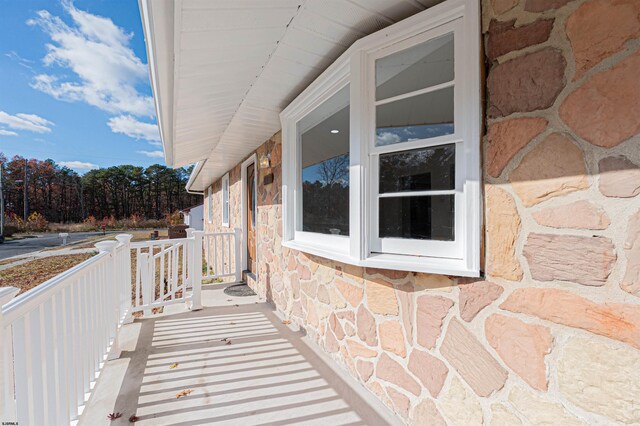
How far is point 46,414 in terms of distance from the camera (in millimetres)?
1358

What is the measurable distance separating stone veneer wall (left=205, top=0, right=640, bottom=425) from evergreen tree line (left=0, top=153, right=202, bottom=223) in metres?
39.1

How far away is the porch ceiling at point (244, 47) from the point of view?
1710 millimetres

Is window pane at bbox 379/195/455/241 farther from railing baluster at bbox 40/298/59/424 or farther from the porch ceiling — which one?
railing baluster at bbox 40/298/59/424

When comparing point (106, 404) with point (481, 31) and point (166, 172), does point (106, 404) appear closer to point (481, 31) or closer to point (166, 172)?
point (481, 31)

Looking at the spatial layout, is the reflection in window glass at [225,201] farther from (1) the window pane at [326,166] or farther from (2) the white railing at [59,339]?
(1) the window pane at [326,166]

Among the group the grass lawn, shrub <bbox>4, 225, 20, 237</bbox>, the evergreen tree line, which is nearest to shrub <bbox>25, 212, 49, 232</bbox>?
shrub <bbox>4, 225, 20, 237</bbox>

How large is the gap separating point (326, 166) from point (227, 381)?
2078 mm

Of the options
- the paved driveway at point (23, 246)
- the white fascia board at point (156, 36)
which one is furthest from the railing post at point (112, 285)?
the paved driveway at point (23, 246)

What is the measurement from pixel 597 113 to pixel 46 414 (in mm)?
2711

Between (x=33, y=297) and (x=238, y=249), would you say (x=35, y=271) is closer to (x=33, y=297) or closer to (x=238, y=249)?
(x=238, y=249)

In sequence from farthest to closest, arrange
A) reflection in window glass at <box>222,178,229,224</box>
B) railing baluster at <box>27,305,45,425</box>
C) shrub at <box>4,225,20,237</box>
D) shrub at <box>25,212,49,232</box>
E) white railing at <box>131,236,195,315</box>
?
1. shrub at <box>25,212,49,232</box>
2. shrub at <box>4,225,20,237</box>
3. reflection in window glass at <box>222,178,229,224</box>
4. white railing at <box>131,236,195,315</box>
5. railing baluster at <box>27,305,45,425</box>

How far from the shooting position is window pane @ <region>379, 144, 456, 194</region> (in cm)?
173

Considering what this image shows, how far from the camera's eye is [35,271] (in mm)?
10812

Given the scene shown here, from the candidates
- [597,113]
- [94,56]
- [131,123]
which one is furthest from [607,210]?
[131,123]
